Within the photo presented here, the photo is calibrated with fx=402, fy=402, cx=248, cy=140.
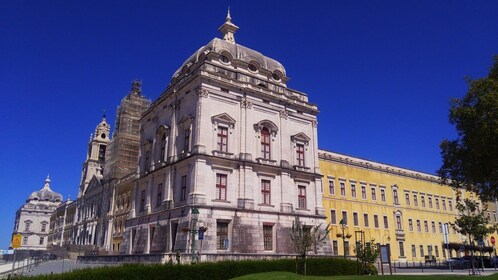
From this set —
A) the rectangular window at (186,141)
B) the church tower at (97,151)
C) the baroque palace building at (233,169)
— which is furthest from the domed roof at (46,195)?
the rectangular window at (186,141)

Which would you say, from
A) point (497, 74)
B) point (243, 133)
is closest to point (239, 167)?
point (243, 133)

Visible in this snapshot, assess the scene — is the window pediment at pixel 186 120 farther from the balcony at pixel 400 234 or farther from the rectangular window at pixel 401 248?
the rectangular window at pixel 401 248

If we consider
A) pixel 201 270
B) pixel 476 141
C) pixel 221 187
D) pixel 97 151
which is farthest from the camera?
pixel 97 151

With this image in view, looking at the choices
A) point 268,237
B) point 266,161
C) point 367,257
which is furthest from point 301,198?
point 367,257

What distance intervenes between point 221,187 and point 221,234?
4.01 meters

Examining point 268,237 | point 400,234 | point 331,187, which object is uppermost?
point 331,187

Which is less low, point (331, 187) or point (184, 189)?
point (331, 187)

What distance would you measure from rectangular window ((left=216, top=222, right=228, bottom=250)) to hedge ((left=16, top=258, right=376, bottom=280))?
7.38 meters

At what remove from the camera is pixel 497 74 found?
26531 millimetres

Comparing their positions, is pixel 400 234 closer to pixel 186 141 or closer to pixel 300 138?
pixel 300 138

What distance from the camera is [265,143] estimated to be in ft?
128

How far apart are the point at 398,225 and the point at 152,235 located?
37979 millimetres

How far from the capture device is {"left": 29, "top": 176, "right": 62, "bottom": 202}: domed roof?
5684 inches

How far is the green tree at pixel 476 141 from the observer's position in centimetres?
2472
